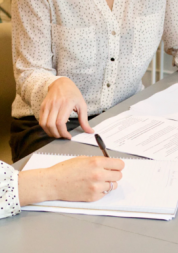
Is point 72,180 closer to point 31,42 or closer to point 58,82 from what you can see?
point 58,82

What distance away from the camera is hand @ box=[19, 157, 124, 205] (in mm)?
531

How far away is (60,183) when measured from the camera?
0.54 metres

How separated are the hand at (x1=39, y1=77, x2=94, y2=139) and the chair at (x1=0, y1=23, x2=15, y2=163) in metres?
Result: 0.49

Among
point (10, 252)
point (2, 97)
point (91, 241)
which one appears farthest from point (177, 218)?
point (2, 97)

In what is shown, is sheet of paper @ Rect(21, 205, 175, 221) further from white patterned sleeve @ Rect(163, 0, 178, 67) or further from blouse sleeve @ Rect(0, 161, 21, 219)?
white patterned sleeve @ Rect(163, 0, 178, 67)

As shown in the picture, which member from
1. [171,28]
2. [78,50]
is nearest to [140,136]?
[78,50]

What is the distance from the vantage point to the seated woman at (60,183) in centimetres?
53

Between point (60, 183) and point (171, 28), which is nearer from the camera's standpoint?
point (60, 183)

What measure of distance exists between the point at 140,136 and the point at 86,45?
0.42m

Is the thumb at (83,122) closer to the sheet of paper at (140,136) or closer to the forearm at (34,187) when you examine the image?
the sheet of paper at (140,136)

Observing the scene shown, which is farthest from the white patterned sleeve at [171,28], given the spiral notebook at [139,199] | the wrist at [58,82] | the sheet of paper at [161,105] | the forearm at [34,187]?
the forearm at [34,187]

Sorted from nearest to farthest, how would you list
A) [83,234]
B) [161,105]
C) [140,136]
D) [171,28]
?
[83,234] → [140,136] → [161,105] → [171,28]

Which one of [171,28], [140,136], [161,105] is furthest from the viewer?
[171,28]

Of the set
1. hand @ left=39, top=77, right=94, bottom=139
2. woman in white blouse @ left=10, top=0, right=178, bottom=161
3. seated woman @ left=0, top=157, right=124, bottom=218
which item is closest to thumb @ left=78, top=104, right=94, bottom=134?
hand @ left=39, top=77, right=94, bottom=139
